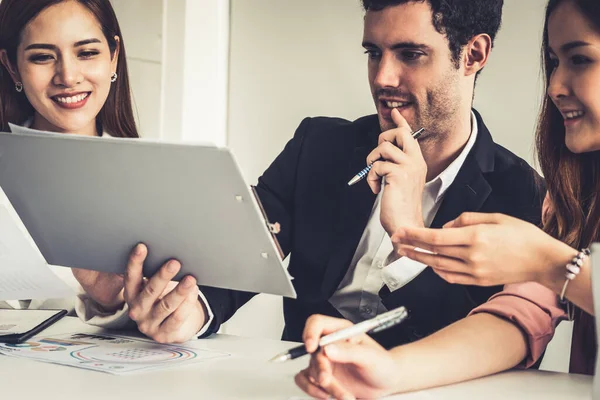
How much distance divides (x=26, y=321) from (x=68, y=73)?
79cm

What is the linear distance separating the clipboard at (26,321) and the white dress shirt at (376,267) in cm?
58

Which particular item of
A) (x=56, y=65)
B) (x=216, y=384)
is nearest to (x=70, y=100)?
(x=56, y=65)

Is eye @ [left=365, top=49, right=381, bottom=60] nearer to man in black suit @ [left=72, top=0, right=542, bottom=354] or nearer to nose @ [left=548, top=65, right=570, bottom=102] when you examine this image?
man in black suit @ [left=72, top=0, right=542, bottom=354]

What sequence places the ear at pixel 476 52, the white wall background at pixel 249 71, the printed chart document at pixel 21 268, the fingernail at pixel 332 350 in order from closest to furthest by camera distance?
1. the fingernail at pixel 332 350
2. the printed chart document at pixel 21 268
3. the ear at pixel 476 52
4. the white wall background at pixel 249 71

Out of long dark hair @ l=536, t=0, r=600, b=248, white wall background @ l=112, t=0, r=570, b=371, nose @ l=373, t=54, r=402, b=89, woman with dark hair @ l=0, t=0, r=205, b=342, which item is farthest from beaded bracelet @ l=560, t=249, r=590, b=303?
white wall background @ l=112, t=0, r=570, b=371

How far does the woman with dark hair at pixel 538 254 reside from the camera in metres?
0.82

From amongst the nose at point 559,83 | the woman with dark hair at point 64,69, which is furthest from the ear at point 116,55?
the nose at point 559,83

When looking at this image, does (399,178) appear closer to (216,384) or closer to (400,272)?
(400,272)

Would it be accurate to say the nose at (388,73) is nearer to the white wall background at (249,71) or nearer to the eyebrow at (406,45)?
the eyebrow at (406,45)

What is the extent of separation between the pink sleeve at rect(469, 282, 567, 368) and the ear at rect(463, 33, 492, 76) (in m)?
0.79

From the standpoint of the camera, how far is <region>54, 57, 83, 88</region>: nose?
72.0 inches

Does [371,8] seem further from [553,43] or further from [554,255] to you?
[554,255]

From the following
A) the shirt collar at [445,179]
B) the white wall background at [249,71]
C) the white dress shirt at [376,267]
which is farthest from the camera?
the white wall background at [249,71]

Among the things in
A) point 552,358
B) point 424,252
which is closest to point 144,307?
point 424,252
